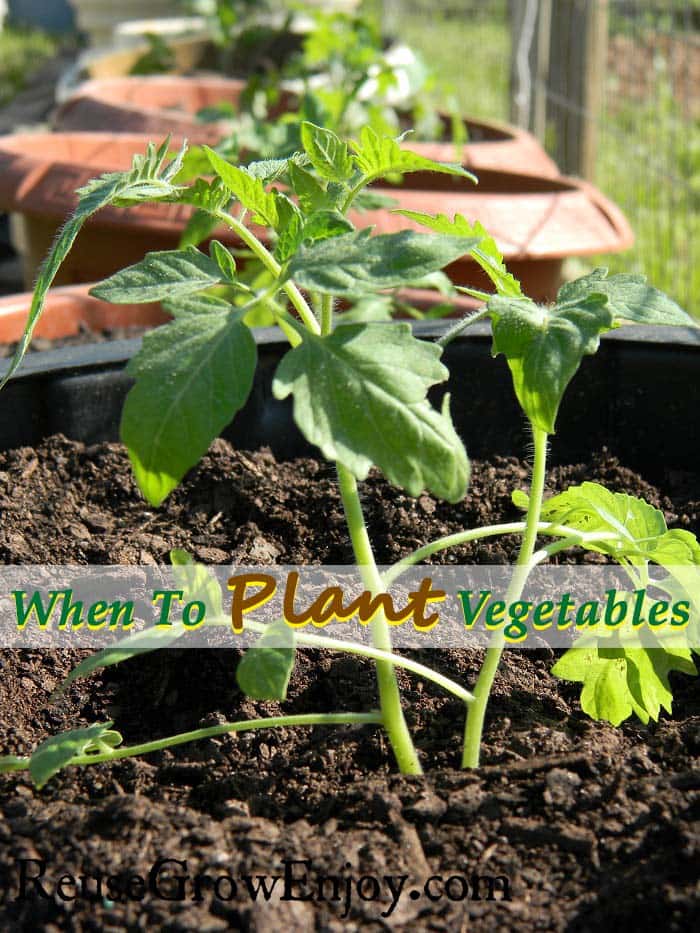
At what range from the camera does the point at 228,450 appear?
1.40 metres

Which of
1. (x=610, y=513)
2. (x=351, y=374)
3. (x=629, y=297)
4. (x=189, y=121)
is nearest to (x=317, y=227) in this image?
(x=351, y=374)

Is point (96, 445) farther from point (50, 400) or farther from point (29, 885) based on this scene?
point (29, 885)

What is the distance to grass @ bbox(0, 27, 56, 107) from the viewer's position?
23.7 ft

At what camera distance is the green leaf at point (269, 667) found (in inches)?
31.6

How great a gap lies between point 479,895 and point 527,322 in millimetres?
425

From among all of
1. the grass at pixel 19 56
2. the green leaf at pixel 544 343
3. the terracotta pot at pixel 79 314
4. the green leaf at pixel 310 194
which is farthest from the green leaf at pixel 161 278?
the grass at pixel 19 56

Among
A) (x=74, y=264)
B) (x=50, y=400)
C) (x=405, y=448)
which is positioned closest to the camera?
(x=405, y=448)

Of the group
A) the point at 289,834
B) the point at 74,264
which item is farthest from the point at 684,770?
the point at 74,264

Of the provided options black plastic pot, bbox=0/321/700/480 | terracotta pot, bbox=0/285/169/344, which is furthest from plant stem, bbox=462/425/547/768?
terracotta pot, bbox=0/285/169/344

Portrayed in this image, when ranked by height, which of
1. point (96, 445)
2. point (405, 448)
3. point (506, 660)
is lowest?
point (506, 660)

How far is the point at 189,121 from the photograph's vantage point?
307 cm

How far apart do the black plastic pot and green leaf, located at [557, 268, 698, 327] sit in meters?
0.44

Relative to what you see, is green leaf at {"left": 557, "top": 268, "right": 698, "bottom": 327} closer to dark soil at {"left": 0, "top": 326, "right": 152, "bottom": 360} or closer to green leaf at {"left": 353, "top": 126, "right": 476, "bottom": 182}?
green leaf at {"left": 353, "top": 126, "right": 476, "bottom": 182}

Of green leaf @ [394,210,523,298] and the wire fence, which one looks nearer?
green leaf @ [394,210,523,298]
